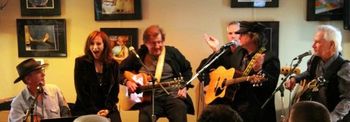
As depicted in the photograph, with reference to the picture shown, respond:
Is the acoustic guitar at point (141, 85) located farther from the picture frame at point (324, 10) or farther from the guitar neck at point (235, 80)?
the picture frame at point (324, 10)

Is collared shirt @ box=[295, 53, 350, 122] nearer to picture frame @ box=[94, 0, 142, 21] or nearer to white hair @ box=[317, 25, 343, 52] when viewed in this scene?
white hair @ box=[317, 25, 343, 52]

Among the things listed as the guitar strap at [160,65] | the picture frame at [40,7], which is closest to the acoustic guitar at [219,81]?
the guitar strap at [160,65]

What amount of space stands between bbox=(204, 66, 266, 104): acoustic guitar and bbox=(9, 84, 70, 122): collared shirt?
125 cm

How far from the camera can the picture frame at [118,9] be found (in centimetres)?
447

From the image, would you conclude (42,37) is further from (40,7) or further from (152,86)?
(152,86)

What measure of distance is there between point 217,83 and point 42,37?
6.21 ft

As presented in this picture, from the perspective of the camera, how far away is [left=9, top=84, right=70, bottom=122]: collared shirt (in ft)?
10.7

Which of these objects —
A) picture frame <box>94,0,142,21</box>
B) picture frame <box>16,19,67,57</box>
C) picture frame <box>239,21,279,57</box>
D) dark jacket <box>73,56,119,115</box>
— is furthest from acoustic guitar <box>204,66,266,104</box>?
picture frame <box>16,19,67,57</box>

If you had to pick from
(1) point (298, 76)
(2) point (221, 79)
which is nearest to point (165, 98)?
(2) point (221, 79)

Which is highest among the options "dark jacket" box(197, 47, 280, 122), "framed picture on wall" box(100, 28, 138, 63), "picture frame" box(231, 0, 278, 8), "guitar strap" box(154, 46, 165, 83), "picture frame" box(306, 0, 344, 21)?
"picture frame" box(231, 0, 278, 8)

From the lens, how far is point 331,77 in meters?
3.34

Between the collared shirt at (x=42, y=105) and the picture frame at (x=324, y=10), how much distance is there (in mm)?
2384

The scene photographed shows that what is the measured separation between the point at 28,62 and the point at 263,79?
1819 millimetres

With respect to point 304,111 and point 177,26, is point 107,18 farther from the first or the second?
point 304,111
